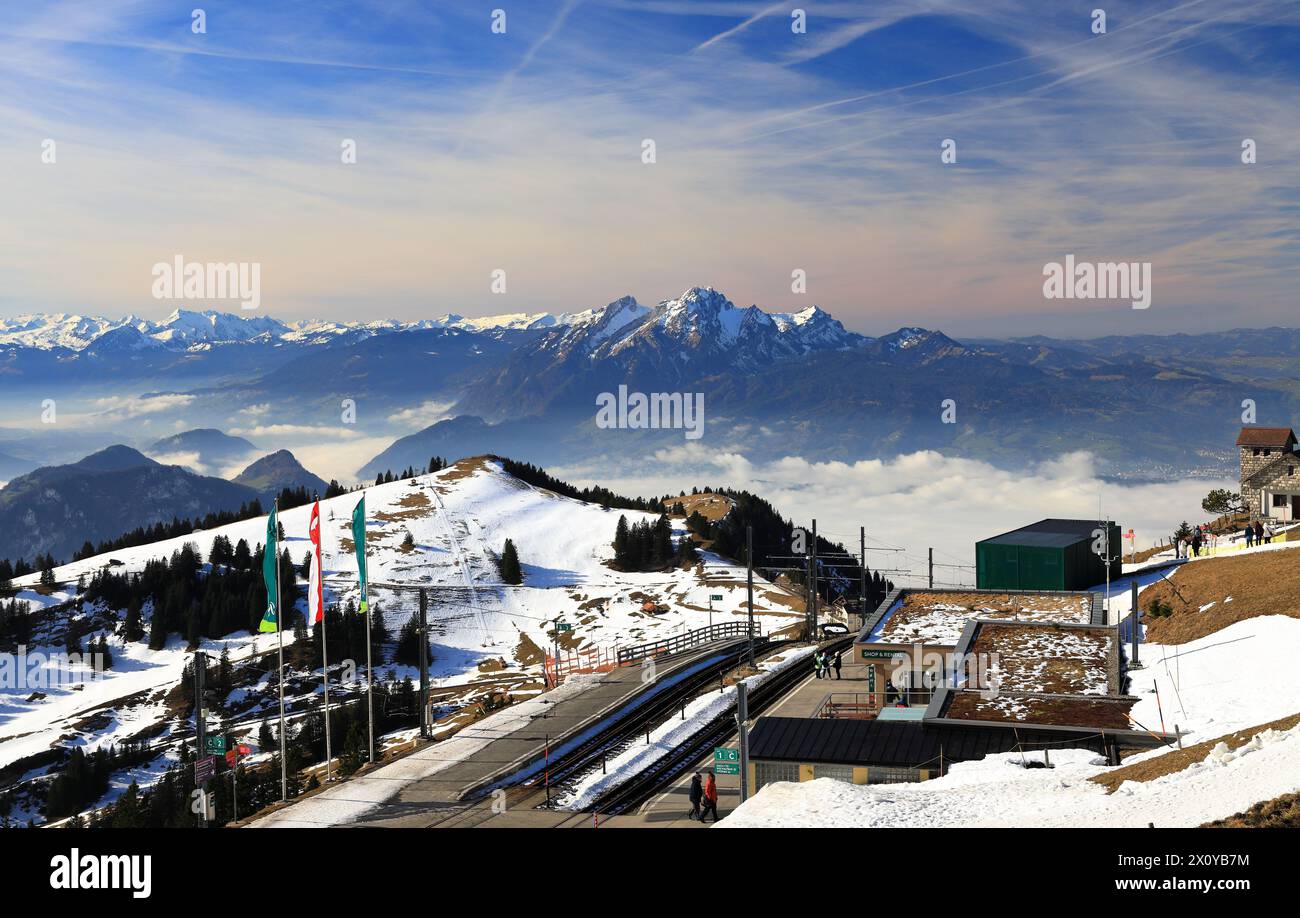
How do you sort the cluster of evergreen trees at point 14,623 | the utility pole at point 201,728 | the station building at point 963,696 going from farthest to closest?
the cluster of evergreen trees at point 14,623 < the utility pole at point 201,728 < the station building at point 963,696

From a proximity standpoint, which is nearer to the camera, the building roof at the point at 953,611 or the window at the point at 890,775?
the window at the point at 890,775

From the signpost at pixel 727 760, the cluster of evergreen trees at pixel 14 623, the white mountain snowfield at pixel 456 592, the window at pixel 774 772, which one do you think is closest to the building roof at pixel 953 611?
the window at pixel 774 772

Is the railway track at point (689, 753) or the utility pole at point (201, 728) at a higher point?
the utility pole at point (201, 728)

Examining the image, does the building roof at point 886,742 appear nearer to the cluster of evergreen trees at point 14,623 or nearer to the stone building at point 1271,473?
the stone building at point 1271,473

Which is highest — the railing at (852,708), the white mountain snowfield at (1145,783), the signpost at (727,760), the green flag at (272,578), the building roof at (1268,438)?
the building roof at (1268,438)

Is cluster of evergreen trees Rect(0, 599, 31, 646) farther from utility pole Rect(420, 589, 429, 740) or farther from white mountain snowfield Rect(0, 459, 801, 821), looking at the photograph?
utility pole Rect(420, 589, 429, 740)

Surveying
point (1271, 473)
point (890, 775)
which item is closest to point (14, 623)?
point (890, 775)

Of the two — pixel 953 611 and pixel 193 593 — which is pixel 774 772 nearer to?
pixel 953 611

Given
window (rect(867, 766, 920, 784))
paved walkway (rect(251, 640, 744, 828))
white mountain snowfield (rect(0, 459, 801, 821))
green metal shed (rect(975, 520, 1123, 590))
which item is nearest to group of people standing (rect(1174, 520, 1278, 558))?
green metal shed (rect(975, 520, 1123, 590))
